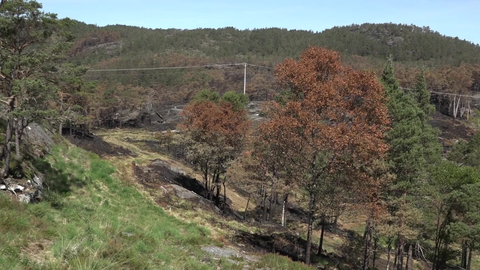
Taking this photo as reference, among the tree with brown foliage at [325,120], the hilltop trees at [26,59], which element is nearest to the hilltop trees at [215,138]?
the tree with brown foliage at [325,120]

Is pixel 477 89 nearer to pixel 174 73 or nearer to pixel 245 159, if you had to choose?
pixel 174 73

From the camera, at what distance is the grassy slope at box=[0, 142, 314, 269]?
574cm

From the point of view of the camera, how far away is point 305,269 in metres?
13.2

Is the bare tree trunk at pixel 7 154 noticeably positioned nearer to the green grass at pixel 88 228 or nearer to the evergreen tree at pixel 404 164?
the green grass at pixel 88 228

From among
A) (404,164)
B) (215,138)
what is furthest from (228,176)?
(404,164)

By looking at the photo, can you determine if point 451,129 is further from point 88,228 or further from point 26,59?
point 88,228

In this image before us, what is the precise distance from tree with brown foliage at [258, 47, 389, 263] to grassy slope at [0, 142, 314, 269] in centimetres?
563

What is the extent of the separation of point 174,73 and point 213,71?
17.0m

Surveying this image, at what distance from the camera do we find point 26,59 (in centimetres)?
1218

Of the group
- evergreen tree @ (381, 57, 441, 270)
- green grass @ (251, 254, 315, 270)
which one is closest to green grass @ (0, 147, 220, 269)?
green grass @ (251, 254, 315, 270)

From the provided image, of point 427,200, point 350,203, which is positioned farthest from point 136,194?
point 427,200

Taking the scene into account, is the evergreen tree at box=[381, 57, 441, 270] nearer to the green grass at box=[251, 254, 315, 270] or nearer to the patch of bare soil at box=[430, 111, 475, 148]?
the green grass at box=[251, 254, 315, 270]

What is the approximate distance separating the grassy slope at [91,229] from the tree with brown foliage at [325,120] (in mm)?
5626

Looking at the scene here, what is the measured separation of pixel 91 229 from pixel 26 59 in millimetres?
7325
